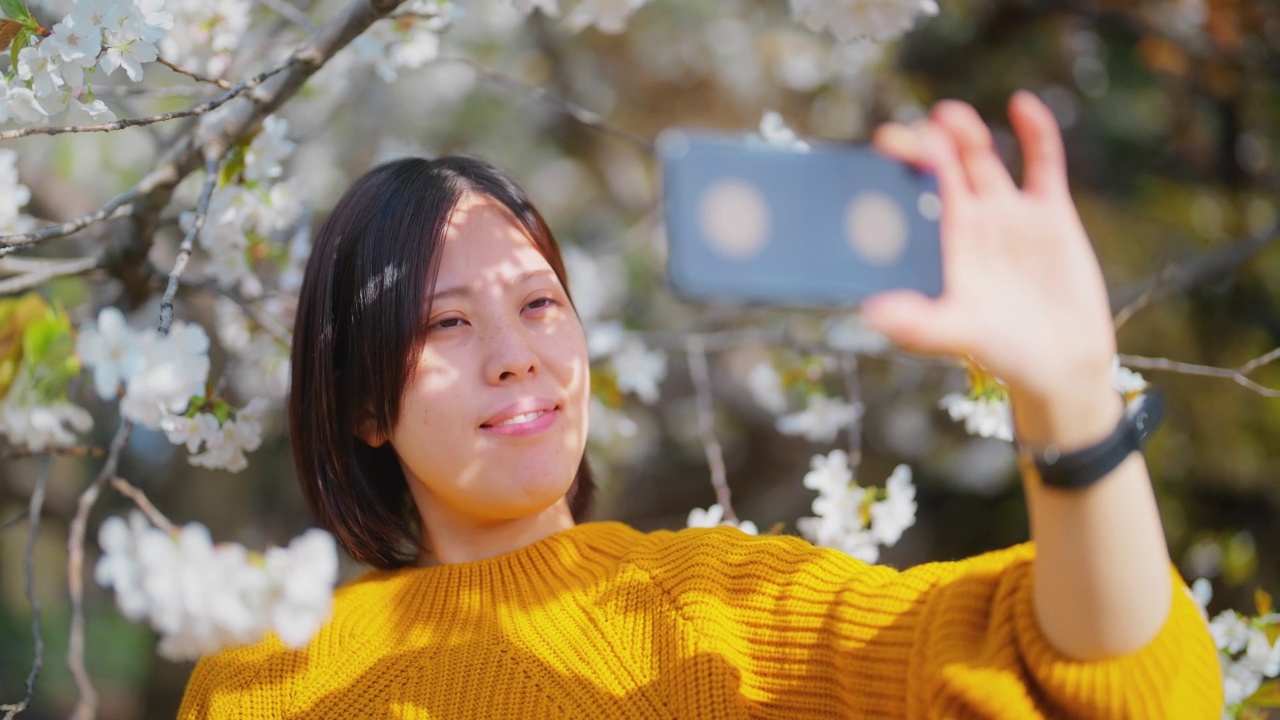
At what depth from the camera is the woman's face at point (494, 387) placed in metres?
1.20

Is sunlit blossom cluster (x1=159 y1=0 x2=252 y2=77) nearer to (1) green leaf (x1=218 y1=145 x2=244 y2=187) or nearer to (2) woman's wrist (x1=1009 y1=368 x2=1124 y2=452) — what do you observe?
(1) green leaf (x1=218 y1=145 x2=244 y2=187)

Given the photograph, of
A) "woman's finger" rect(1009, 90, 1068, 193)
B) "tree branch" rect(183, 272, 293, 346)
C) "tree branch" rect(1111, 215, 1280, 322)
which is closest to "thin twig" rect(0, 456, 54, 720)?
"tree branch" rect(183, 272, 293, 346)

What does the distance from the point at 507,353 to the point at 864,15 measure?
1.92ft

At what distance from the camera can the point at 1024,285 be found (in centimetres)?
74

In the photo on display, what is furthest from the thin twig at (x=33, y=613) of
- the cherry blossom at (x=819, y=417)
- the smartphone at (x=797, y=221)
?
the cherry blossom at (x=819, y=417)

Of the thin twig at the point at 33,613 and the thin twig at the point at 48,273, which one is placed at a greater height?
the thin twig at the point at 48,273

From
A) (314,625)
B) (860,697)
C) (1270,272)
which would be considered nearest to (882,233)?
(860,697)

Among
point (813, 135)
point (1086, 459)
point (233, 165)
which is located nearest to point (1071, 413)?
point (1086, 459)

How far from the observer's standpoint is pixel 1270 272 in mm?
2934

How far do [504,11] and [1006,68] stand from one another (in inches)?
62.2

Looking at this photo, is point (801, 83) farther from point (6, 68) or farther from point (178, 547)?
point (178, 547)

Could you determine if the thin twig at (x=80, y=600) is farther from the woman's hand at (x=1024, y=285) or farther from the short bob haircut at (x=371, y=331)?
the woman's hand at (x=1024, y=285)

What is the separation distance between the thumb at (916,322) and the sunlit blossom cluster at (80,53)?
79 cm

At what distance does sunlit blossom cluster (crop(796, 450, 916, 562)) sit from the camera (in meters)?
1.62
